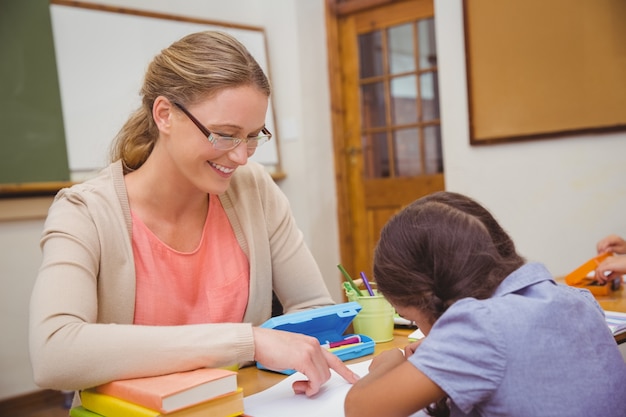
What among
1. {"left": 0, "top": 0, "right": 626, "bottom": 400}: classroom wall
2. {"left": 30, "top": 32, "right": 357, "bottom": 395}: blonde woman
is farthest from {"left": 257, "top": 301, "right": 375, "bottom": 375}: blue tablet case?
{"left": 0, "top": 0, "right": 626, "bottom": 400}: classroom wall

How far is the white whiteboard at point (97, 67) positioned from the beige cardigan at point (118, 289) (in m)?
1.90

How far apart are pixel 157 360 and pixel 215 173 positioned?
0.50m

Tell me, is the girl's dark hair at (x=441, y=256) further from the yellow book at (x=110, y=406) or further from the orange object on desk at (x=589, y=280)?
the orange object on desk at (x=589, y=280)

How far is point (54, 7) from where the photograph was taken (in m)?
3.43

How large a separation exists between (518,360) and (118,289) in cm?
81

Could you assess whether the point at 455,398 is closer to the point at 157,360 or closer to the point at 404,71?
the point at 157,360

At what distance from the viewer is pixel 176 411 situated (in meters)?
0.88

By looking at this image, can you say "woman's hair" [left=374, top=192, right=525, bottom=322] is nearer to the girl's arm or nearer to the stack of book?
the girl's arm

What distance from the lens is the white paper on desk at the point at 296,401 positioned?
97cm

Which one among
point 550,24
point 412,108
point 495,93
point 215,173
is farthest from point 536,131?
point 215,173

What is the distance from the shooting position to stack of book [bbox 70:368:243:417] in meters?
0.88

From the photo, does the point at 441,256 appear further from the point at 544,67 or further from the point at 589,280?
the point at 544,67

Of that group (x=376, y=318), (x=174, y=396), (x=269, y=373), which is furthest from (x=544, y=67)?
(x=174, y=396)

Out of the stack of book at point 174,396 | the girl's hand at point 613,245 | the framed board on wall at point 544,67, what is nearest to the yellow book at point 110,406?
the stack of book at point 174,396
